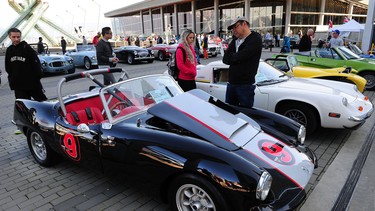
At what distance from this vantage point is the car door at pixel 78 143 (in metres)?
2.88

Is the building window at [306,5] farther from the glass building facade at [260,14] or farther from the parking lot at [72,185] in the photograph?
the parking lot at [72,185]

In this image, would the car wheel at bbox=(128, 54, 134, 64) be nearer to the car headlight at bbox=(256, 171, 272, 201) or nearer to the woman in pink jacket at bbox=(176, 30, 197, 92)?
the woman in pink jacket at bbox=(176, 30, 197, 92)

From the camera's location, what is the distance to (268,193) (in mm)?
2117

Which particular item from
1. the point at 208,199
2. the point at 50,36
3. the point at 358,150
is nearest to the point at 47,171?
the point at 208,199

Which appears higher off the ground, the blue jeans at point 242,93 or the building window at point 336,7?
the building window at point 336,7

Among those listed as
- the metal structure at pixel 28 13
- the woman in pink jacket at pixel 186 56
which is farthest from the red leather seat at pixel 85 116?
the metal structure at pixel 28 13

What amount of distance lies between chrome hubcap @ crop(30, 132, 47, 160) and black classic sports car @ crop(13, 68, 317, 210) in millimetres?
205

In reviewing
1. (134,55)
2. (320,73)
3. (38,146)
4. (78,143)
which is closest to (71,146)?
(78,143)

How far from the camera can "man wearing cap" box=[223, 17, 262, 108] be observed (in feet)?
12.2

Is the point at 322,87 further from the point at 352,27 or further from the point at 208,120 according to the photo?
the point at 352,27

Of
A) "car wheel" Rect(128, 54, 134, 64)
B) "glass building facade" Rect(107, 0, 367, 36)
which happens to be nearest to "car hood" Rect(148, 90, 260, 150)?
"car wheel" Rect(128, 54, 134, 64)

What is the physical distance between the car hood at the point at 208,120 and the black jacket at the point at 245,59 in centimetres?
104

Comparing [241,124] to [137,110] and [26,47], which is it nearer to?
[137,110]

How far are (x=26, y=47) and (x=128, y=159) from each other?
3.15 metres
